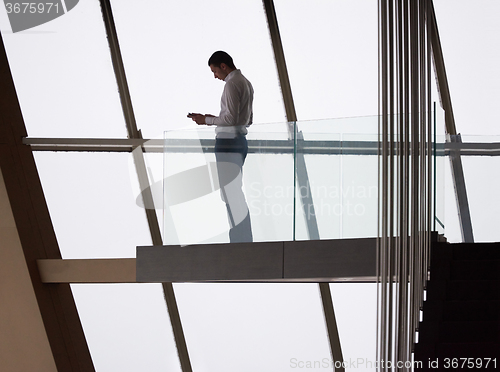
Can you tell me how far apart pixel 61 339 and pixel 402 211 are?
4.50 meters

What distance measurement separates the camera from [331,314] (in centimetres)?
628

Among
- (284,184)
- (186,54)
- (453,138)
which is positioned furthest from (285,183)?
(186,54)

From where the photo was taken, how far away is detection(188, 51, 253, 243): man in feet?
14.2

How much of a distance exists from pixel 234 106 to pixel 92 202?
2.34 meters

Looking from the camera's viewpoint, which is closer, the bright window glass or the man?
the man

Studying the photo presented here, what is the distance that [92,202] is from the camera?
236 inches

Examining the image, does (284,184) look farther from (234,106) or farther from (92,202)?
(92,202)

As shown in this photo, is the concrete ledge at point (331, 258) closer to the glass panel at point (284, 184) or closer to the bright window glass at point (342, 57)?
the glass panel at point (284, 184)

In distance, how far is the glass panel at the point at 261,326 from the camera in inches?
246

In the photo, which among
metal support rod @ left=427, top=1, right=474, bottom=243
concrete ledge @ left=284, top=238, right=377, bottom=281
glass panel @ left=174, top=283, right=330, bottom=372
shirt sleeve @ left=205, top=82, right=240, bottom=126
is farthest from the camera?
glass panel @ left=174, top=283, right=330, bottom=372

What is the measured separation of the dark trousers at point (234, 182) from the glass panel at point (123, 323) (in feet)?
7.68

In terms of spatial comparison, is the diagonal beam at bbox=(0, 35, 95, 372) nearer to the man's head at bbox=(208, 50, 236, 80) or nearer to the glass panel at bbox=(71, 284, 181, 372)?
the glass panel at bbox=(71, 284, 181, 372)

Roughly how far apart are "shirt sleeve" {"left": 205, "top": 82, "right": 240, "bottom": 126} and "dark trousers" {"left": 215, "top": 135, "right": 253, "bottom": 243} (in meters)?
0.12

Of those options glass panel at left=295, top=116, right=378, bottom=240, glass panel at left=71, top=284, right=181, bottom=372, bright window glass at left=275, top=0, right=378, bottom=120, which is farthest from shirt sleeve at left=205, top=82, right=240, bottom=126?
glass panel at left=71, top=284, right=181, bottom=372
